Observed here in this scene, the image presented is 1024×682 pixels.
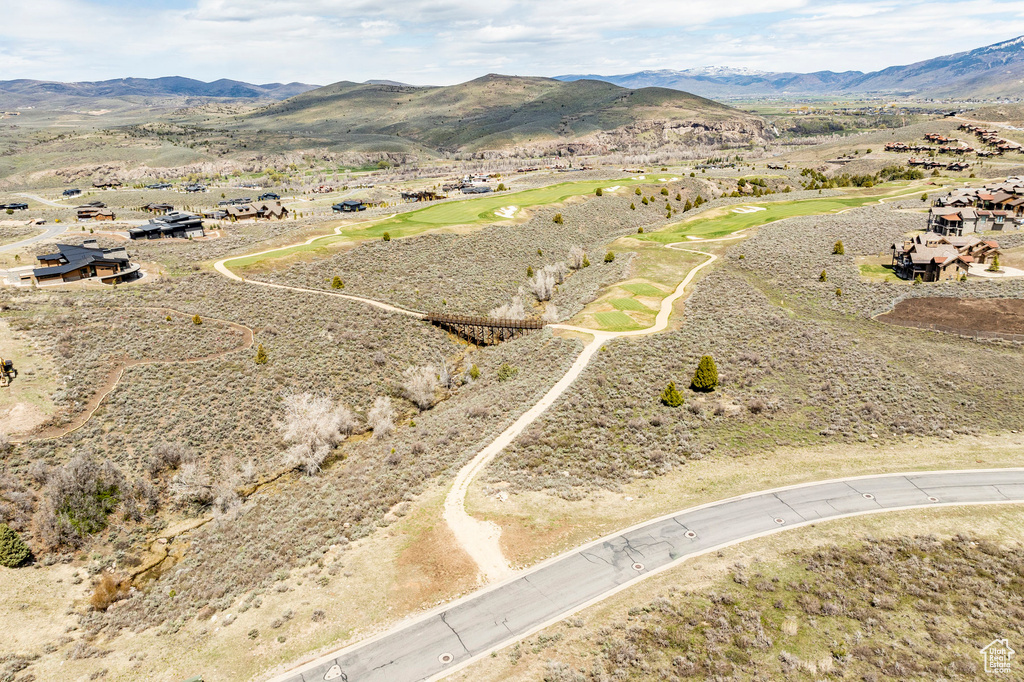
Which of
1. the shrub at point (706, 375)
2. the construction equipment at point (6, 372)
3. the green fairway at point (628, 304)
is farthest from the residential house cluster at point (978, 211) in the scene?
the construction equipment at point (6, 372)

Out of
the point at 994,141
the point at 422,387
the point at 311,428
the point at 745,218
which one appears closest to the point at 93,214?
the point at 311,428

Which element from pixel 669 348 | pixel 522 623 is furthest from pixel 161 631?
pixel 669 348

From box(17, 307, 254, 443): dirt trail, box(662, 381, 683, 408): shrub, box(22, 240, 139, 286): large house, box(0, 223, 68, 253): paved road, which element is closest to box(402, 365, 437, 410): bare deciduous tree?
box(17, 307, 254, 443): dirt trail

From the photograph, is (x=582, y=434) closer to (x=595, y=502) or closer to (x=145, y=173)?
(x=595, y=502)

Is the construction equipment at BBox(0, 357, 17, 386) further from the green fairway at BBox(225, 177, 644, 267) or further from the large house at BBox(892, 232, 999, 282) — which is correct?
the large house at BBox(892, 232, 999, 282)

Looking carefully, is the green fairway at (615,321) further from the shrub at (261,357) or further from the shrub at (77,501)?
the shrub at (77,501)
